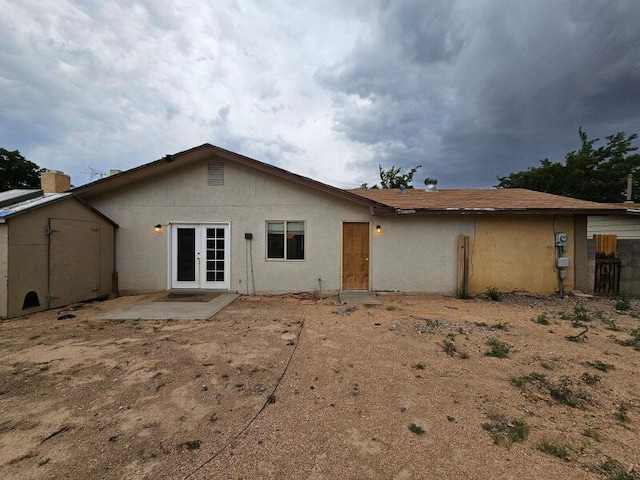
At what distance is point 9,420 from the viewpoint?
239 centimetres

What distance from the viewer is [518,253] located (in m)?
8.09

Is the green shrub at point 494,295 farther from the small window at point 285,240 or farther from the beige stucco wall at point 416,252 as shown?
the small window at point 285,240

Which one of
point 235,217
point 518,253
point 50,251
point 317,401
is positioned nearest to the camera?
point 317,401

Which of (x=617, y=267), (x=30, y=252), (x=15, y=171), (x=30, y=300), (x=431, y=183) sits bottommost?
(x=30, y=300)

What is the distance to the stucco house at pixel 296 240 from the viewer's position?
8.07 meters

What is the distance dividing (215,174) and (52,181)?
4639 millimetres

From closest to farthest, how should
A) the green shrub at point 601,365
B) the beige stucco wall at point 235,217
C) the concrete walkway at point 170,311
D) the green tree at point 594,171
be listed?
the green shrub at point 601,365
the concrete walkway at point 170,311
the beige stucco wall at point 235,217
the green tree at point 594,171

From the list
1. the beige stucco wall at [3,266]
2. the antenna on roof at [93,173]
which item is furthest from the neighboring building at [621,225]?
the antenna on roof at [93,173]

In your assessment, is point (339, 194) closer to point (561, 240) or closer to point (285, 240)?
point (285, 240)

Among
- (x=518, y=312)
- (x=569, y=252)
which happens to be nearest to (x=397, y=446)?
(x=518, y=312)

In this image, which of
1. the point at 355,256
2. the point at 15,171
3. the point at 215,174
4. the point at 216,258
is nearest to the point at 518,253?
the point at 355,256

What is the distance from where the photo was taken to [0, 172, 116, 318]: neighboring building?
5477 millimetres

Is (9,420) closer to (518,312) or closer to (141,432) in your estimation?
(141,432)

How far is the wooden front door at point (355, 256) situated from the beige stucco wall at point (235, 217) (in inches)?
8.4
